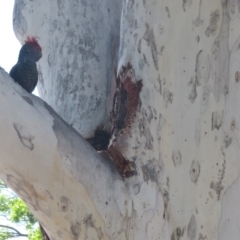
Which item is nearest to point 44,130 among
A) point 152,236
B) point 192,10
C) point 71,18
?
point 152,236

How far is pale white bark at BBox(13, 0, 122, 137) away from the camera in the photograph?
1.87 metres

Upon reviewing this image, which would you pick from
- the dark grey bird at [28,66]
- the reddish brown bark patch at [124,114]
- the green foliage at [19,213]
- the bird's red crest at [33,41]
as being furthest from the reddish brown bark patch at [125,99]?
the green foliage at [19,213]

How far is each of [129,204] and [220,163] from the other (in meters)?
0.28

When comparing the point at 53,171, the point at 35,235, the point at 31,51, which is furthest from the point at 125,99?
the point at 35,235

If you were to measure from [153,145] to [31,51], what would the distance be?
595 mm

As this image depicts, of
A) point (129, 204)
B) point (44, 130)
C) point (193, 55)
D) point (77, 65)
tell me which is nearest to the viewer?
point (44, 130)

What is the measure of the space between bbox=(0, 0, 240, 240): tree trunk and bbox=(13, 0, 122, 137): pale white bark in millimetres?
236

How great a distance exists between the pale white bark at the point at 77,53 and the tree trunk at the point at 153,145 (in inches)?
9.3

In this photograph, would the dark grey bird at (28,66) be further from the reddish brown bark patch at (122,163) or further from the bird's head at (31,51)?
the reddish brown bark patch at (122,163)

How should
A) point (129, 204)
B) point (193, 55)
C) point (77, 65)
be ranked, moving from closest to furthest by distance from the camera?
point (129, 204), point (193, 55), point (77, 65)

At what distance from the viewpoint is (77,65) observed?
1.90 metres

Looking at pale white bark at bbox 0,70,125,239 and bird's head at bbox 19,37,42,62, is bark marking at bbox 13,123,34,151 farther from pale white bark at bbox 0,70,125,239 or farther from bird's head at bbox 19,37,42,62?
bird's head at bbox 19,37,42,62

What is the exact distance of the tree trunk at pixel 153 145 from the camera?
138cm

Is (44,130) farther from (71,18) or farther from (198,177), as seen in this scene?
(71,18)
